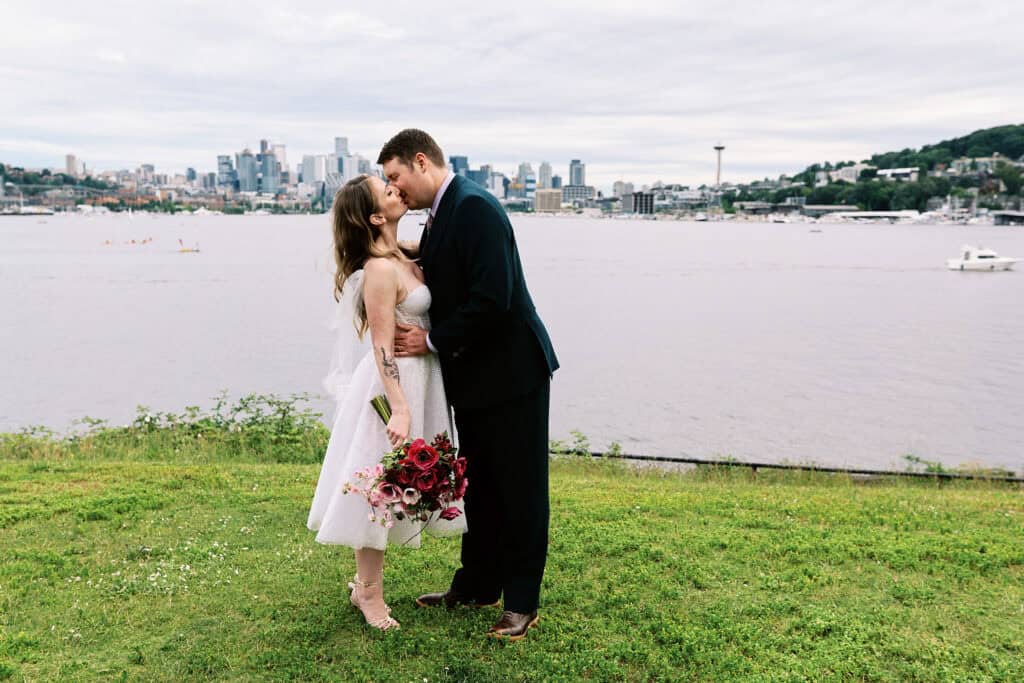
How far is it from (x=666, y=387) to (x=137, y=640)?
64.9ft

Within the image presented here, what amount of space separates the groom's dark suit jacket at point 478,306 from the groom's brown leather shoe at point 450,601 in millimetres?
1343

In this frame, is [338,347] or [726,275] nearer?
[338,347]

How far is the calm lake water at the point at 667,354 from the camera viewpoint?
19.2 m

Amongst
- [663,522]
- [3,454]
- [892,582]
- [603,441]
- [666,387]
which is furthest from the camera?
[666,387]

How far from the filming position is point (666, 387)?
2388 centimetres

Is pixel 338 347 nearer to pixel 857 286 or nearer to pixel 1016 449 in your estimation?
pixel 1016 449

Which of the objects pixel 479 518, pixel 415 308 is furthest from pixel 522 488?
pixel 415 308

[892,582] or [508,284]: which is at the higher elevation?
[508,284]

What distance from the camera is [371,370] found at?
489cm

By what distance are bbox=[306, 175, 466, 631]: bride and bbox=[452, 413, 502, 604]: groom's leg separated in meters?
0.18

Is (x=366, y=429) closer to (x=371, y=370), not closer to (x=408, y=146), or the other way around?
(x=371, y=370)

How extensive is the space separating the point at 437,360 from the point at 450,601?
1.61 m

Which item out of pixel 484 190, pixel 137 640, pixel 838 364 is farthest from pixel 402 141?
pixel 838 364

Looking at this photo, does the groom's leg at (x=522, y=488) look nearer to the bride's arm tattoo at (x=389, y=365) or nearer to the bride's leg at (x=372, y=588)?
the bride's arm tattoo at (x=389, y=365)
